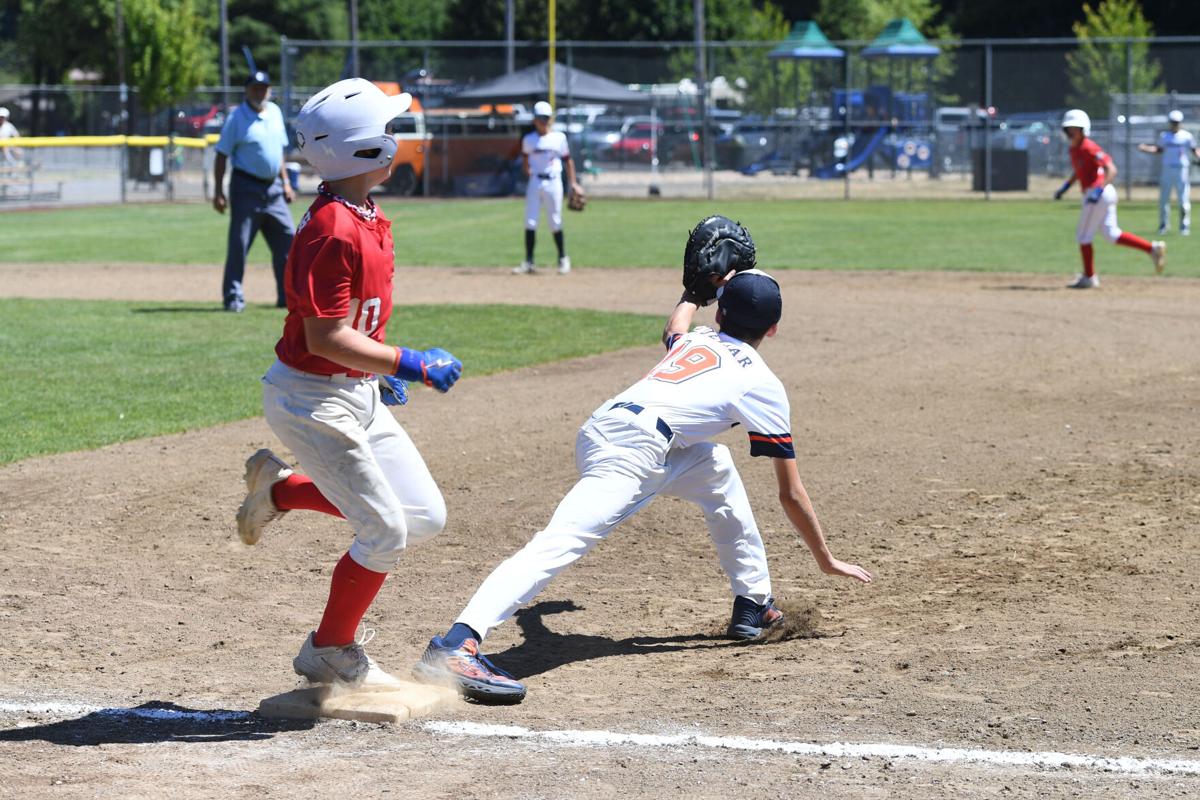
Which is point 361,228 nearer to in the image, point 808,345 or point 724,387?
point 724,387

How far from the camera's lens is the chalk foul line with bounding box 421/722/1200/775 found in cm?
405

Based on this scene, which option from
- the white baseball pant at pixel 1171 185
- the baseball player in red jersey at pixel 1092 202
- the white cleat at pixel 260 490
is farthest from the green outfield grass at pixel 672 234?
the white cleat at pixel 260 490

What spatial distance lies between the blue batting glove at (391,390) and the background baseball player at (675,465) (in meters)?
0.62

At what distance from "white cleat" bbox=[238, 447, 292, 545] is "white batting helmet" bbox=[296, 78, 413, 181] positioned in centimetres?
95

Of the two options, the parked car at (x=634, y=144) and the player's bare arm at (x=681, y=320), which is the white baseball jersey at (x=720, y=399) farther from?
the parked car at (x=634, y=144)

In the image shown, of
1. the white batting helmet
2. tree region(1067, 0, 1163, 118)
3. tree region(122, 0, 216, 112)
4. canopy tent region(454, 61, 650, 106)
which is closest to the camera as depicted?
the white batting helmet

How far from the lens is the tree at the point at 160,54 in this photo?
1708 inches

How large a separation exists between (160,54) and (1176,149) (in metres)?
29.7

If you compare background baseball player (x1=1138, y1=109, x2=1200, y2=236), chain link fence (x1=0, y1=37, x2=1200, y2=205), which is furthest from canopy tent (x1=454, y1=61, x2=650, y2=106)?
background baseball player (x1=1138, y1=109, x2=1200, y2=236)

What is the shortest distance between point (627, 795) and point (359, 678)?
118cm

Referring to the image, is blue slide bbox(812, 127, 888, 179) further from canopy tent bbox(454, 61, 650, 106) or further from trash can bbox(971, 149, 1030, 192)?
canopy tent bbox(454, 61, 650, 106)

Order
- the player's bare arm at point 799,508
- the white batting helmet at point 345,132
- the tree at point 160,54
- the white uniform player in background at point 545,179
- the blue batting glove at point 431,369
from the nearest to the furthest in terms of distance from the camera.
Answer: the blue batting glove at point 431,369
the white batting helmet at point 345,132
the player's bare arm at point 799,508
the white uniform player in background at point 545,179
the tree at point 160,54

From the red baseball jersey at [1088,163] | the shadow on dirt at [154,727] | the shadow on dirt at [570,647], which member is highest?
the red baseball jersey at [1088,163]

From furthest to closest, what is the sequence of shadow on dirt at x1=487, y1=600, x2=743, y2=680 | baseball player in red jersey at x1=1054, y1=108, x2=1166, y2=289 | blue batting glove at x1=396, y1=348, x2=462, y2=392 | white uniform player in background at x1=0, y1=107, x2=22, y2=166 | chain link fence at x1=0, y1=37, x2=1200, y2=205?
1. chain link fence at x1=0, y1=37, x2=1200, y2=205
2. white uniform player in background at x1=0, y1=107, x2=22, y2=166
3. baseball player in red jersey at x1=1054, y1=108, x2=1166, y2=289
4. shadow on dirt at x1=487, y1=600, x2=743, y2=680
5. blue batting glove at x1=396, y1=348, x2=462, y2=392
